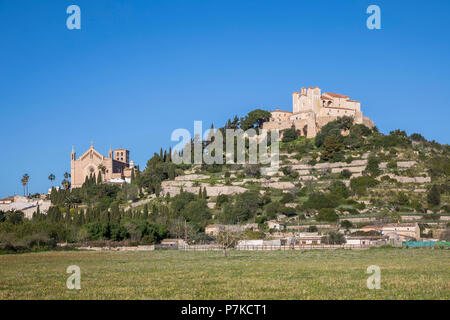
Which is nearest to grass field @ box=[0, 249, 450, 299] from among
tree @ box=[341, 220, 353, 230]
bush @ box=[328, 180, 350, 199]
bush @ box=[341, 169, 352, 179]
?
tree @ box=[341, 220, 353, 230]

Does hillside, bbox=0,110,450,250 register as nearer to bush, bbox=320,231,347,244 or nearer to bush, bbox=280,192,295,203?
bush, bbox=280,192,295,203

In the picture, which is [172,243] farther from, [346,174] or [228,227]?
[346,174]

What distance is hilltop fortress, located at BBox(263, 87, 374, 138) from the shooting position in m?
87.8

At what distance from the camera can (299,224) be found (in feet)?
194

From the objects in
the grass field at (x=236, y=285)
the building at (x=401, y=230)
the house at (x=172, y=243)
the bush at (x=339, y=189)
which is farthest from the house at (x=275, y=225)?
the grass field at (x=236, y=285)

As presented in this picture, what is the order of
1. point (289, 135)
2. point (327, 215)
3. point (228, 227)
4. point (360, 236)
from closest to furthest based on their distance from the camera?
point (360, 236), point (228, 227), point (327, 215), point (289, 135)

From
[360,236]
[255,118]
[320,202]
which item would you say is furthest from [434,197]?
[255,118]

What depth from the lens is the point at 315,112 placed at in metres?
89.0

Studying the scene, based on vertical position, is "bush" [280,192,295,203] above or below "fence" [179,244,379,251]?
above

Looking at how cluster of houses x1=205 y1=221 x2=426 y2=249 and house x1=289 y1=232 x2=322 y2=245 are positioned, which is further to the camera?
house x1=289 y1=232 x2=322 y2=245

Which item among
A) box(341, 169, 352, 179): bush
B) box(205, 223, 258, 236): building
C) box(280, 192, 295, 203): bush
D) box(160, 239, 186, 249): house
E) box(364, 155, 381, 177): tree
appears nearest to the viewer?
box(160, 239, 186, 249): house
